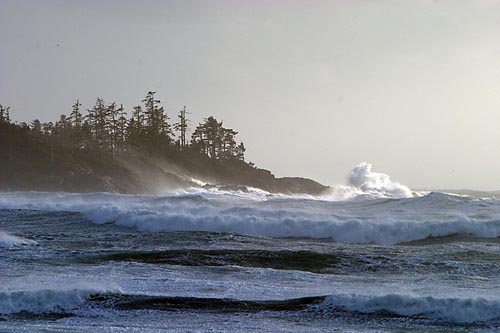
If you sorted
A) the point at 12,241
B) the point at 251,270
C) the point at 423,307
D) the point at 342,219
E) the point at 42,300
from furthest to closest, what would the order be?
the point at 342,219 → the point at 12,241 → the point at 251,270 → the point at 42,300 → the point at 423,307

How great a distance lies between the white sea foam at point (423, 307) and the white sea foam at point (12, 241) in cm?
1170

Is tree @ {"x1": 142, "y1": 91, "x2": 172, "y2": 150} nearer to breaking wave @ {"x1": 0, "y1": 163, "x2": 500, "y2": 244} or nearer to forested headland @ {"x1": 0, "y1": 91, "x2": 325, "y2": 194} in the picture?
forested headland @ {"x1": 0, "y1": 91, "x2": 325, "y2": 194}

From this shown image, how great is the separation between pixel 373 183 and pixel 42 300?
168ft

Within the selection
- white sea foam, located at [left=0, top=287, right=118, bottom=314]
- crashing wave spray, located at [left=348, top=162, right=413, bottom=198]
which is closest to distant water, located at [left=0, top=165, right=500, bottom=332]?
white sea foam, located at [left=0, top=287, right=118, bottom=314]

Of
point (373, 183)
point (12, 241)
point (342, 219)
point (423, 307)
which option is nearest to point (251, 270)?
point (423, 307)

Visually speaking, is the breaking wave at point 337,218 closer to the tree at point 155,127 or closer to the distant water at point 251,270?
the distant water at point 251,270

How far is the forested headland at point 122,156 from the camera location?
205 feet

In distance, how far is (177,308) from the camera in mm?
13297

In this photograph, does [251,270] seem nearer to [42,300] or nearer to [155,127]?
[42,300]

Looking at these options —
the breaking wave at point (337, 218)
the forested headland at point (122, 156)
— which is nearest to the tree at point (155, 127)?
the forested headland at point (122, 156)

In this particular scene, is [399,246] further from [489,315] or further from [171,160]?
[171,160]

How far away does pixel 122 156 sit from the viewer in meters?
74.6

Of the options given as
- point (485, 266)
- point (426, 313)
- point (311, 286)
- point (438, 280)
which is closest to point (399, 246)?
point (485, 266)

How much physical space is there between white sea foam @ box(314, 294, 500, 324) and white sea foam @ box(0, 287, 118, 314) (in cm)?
481
